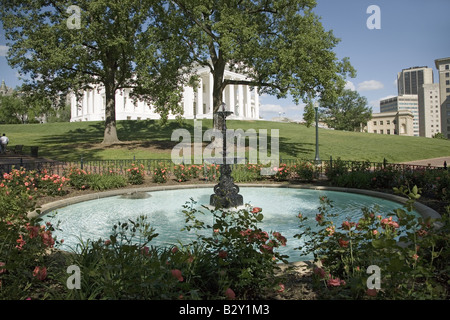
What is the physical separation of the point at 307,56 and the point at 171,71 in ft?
34.5

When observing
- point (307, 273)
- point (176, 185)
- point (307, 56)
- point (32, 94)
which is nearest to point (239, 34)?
point (307, 56)

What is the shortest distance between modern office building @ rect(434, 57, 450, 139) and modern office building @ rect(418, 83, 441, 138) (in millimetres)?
27427

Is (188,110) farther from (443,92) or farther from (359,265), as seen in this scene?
(443,92)

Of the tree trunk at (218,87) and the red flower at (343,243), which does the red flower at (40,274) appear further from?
the tree trunk at (218,87)

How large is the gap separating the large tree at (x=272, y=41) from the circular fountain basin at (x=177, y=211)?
38.3ft

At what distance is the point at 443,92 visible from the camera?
5458 inches

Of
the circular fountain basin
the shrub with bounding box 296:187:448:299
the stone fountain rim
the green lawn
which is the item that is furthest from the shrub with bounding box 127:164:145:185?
the shrub with bounding box 296:187:448:299

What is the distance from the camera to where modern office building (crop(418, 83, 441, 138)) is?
535 ft

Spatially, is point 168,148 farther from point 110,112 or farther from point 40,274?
point 40,274

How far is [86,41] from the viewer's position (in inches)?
1040

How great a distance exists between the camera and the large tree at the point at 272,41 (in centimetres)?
2267

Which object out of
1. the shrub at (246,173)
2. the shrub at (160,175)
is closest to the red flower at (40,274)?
the shrub at (160,175)

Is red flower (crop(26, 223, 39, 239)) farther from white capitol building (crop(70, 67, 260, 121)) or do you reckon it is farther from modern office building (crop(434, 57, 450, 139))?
modern office building (crop(434, 57, 450, 139))

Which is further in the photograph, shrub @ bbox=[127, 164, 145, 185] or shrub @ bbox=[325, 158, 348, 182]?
shrub @ bbox=[325, 158, 348, 182]
